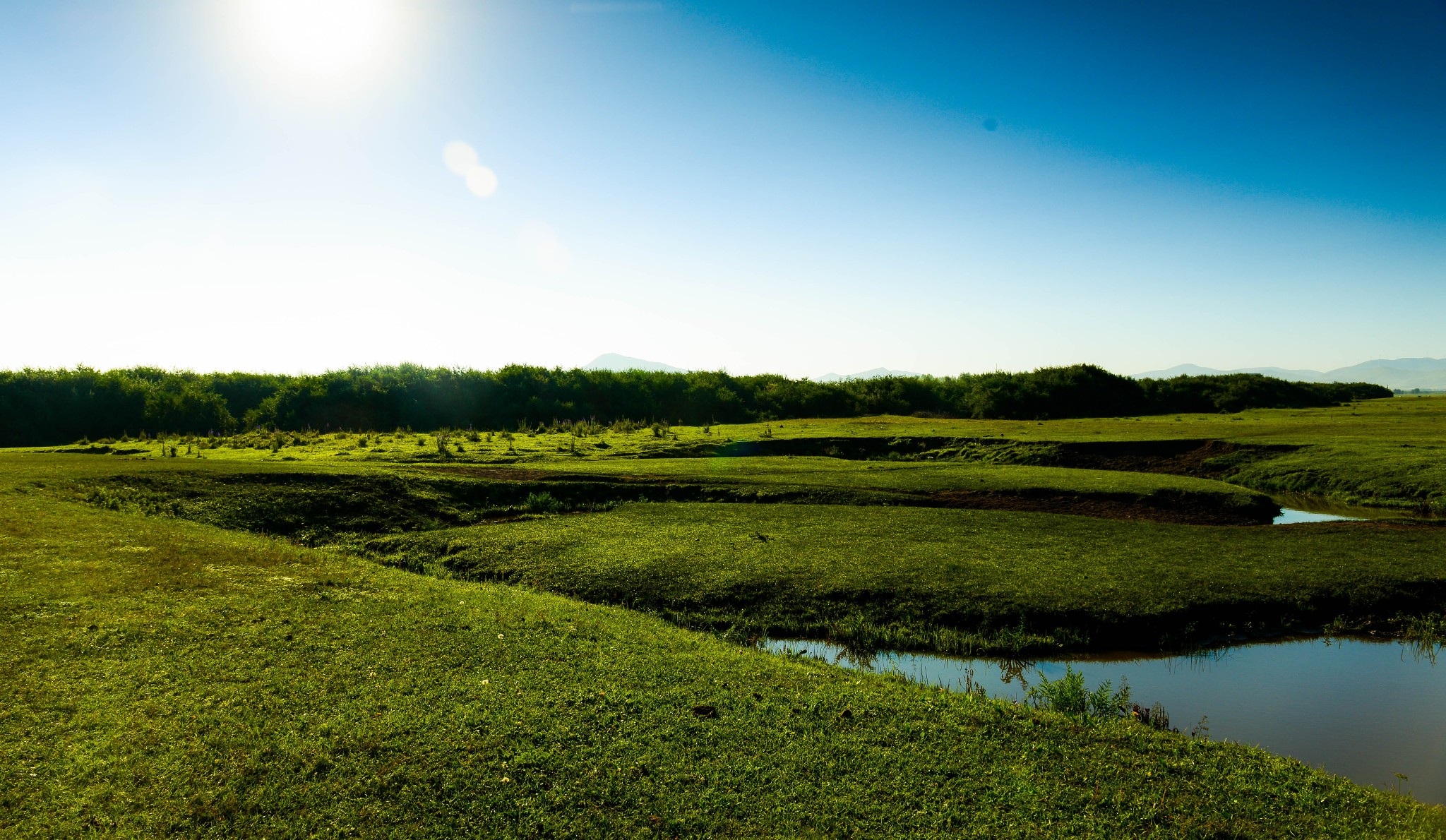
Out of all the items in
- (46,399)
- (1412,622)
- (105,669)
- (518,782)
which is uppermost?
(46,399)

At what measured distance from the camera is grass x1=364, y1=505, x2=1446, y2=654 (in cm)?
1439

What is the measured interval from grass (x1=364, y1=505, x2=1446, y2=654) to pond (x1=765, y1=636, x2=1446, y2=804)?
2.38 feet

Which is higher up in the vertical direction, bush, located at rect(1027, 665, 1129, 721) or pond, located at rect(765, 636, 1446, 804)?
bush, located at rect(1027, 665, 1129, 721)

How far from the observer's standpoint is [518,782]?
24.9 feet

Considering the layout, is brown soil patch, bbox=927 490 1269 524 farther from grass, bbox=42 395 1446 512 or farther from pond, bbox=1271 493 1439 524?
grass, bbox=42 395 1446 512

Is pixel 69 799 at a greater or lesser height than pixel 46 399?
lesser

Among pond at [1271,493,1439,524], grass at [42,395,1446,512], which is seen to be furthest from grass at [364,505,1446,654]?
grass at [42,395,1446,512]

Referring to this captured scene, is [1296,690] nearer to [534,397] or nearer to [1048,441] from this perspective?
[1048,441]

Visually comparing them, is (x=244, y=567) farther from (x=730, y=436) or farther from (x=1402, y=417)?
(x=1402, y=417)

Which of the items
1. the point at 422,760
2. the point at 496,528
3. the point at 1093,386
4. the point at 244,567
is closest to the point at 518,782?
the point at 422,760

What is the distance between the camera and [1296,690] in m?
11.8

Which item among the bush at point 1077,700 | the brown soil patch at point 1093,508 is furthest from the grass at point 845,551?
the bush at point 1077,700

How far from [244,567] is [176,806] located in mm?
10576

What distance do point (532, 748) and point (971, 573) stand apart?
40.2ft
